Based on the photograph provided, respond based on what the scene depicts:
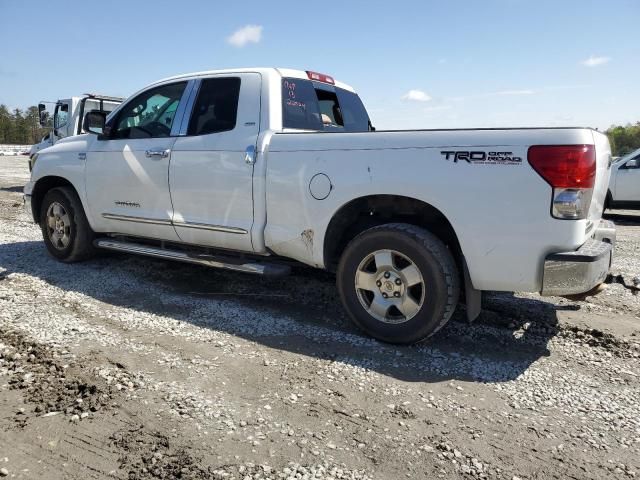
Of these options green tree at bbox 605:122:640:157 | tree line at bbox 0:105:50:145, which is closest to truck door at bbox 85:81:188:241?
green tree at bbox 605:122:640:157

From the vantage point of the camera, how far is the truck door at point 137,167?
16.2ft

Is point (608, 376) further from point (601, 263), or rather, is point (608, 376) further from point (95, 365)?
point (95, 365)

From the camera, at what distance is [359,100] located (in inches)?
231

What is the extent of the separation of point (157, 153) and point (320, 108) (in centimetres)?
160

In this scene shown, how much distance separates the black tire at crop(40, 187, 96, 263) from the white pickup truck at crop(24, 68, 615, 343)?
0.02m

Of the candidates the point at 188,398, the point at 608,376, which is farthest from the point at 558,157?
the point at 188,398

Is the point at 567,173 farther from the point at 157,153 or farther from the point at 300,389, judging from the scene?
the point at 157,153

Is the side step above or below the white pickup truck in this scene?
below

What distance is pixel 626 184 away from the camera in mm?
10914

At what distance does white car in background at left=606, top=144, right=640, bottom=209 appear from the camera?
1084cm

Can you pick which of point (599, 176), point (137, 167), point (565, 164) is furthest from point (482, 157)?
point (137, 167)

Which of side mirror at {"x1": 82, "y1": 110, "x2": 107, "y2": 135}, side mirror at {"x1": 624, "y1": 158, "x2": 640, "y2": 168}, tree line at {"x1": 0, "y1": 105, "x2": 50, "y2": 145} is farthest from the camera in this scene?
tree line at {"x1": 0, "y1": 105, "x2": 50, "y2": 145}

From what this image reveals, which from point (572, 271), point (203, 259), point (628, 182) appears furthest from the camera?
point (628, 182)

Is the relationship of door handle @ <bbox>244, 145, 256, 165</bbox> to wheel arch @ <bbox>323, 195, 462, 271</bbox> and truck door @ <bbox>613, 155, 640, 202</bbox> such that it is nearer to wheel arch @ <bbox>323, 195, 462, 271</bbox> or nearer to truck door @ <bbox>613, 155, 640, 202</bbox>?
wheel arch @ <bbox>323, 195, 462, 271</bbox>
